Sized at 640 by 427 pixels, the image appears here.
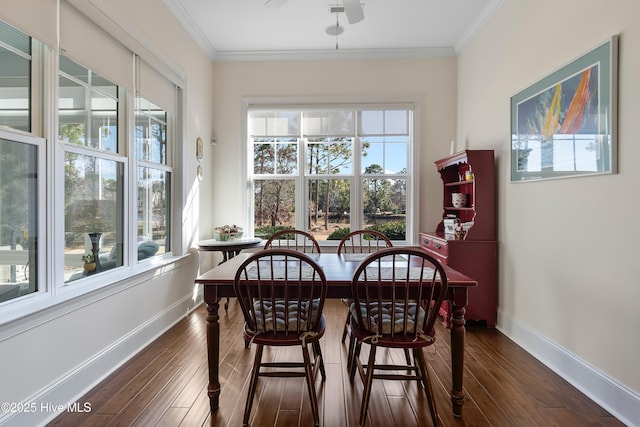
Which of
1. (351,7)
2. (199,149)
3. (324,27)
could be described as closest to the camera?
(351,7)

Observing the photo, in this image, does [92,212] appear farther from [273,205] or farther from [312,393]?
[273,205]

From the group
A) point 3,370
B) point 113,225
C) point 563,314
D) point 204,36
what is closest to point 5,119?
point 113,225

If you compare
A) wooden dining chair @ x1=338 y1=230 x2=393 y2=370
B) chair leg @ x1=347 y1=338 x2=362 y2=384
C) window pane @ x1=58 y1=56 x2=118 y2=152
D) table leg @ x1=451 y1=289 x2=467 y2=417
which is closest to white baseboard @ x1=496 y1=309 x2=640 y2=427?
table leg @ x1=451 y1=289 x2=467 y2=417

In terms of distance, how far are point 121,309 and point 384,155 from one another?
3.37m

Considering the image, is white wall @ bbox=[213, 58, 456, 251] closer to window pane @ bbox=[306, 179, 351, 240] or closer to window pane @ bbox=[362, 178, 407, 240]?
window pane @ bbox=[362, 178, 407, 240]

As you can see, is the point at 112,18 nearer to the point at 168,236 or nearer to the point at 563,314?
the point at 168,236

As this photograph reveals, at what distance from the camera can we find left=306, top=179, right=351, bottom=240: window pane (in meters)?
4.27

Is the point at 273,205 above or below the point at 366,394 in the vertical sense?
above

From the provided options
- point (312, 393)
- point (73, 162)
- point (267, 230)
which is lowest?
point (312, 393)

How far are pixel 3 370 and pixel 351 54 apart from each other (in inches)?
167

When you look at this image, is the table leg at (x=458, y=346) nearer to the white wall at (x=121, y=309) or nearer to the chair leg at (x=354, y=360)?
the chair leg at (x=354, y=360)

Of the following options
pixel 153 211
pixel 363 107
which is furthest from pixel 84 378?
pixel 363 107

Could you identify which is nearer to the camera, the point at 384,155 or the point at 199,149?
the point at 199,149

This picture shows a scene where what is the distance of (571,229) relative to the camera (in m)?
2.18
